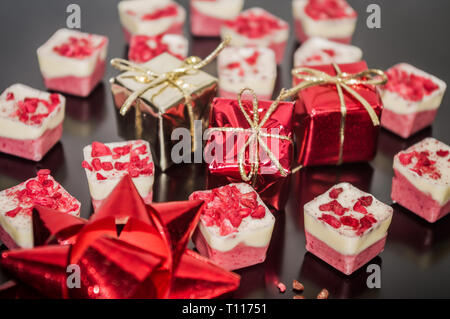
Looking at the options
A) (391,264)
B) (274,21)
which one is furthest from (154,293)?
(274,21)

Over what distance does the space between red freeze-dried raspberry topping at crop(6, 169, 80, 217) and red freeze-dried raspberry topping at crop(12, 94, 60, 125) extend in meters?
0.40

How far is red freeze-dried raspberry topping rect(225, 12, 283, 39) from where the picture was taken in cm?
381

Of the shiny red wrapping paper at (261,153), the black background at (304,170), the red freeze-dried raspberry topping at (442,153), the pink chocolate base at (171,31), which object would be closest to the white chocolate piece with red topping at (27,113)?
the black background at (304,170)

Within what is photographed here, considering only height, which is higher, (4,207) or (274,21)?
(274,21)

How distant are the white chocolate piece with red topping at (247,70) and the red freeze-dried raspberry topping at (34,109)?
0.88 metres

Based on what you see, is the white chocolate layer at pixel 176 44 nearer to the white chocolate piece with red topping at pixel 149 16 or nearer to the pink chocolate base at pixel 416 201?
the white chocolate piece with red topping at pixel 149 16

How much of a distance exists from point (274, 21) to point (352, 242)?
1773 mm

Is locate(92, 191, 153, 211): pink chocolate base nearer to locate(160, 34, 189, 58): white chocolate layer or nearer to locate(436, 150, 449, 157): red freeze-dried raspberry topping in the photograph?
locate(160, 34, 189, 58): white chocolate layer

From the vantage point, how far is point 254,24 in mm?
3857

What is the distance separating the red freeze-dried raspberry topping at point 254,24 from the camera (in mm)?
3809

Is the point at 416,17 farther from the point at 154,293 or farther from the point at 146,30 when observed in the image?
the point at 154,293

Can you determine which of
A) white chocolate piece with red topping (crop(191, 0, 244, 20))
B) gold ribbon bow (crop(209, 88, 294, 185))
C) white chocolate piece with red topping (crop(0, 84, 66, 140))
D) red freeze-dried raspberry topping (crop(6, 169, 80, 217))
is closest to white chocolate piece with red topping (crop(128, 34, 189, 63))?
white chocolate piece with red topping (crop(191, 0, 244, 20))

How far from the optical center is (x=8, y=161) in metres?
3.18

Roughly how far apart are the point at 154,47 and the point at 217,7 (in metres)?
0.63
